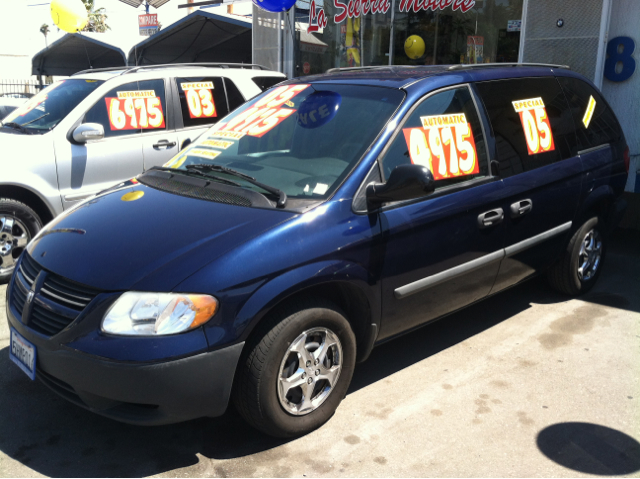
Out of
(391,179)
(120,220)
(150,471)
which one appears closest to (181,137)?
(120,220)

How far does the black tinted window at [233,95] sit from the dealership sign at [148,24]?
15.2 m

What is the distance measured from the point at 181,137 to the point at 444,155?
11.3ft

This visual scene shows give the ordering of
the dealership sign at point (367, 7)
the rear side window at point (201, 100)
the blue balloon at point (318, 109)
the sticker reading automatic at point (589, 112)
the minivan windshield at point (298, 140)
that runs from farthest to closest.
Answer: the dealership sign at point (367, 7)
the rear side window at point (201, 100)
the sticker reading automatic at point (589, 112)
the blue balloon at point (318, 109)
the minivan windshield at point (298, 140)

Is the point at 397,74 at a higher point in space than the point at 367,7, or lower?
lower

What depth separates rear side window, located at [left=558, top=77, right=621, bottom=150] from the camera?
470cm

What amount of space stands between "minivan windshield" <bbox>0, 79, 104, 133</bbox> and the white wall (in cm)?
590

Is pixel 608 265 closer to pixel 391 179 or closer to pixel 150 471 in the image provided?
pixel 391 179

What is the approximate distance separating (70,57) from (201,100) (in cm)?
1771

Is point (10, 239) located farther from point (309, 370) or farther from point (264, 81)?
point (309, 370)

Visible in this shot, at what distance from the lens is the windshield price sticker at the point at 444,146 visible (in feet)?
11.5

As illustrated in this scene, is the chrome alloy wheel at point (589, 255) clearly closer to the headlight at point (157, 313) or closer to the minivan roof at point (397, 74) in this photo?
the minivan roof at point (397, 74)

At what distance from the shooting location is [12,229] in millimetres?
5344

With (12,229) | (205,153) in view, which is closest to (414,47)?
(12,229)

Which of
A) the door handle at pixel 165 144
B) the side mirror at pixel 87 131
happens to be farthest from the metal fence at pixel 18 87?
the side mirror at pixel 87 131
